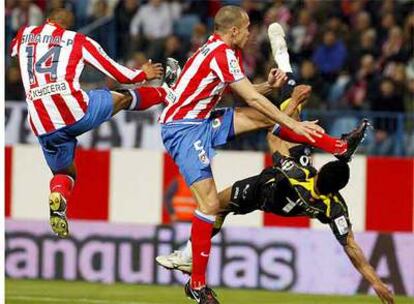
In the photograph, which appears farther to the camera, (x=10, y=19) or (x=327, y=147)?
(x=10, y=19)

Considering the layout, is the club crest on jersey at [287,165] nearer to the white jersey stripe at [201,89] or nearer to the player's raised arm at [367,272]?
the player's raised arm at [367,272]

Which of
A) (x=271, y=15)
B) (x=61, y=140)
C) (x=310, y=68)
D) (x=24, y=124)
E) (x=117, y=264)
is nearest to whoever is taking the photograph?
(x=61, y=140)

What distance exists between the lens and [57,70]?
13789mm

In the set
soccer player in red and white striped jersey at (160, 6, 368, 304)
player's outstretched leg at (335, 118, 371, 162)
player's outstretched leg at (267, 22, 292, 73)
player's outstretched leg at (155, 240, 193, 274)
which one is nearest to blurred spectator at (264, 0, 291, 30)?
player's outstretched leg at (267, 22, 292, 73)

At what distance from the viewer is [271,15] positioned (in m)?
21.2

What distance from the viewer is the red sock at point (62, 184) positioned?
45.7ft

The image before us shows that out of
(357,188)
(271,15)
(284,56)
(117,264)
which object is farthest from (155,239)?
(271,15)

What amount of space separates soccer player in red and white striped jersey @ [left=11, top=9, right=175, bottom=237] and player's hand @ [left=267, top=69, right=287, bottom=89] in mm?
1057

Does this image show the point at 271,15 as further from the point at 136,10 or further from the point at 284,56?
the point at 284,56

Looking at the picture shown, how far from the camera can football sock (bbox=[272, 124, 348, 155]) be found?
1287 centimetres

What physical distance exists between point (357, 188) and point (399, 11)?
451 centimetres

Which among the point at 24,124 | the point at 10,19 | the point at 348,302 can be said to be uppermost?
the point at 10,19

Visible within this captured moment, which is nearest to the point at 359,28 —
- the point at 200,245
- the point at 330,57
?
the point at 330,57

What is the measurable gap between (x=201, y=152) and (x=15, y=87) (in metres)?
7.81
